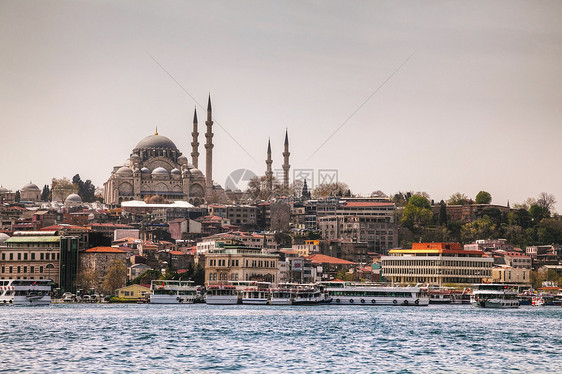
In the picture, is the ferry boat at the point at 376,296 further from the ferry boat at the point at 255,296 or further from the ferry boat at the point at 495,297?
the ferry boat at the point at 255,296

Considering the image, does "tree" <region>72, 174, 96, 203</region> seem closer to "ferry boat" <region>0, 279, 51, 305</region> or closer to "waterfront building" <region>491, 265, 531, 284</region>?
"waterfront building" <region>491, 265, 531, 284</region>

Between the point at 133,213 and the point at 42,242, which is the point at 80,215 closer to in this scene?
the point at 133,213

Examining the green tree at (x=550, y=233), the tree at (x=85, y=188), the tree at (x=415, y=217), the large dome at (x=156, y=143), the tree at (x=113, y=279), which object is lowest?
the tree at (x=113, y=279)

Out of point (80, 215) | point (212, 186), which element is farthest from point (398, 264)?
point (212, 186)

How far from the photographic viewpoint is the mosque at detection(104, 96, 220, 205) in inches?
6304

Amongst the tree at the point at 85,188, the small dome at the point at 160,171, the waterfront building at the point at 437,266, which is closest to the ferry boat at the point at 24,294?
the waterfront building at the point at 437,266

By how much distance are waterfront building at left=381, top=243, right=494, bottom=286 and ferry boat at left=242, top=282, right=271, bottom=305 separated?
82.2 feet

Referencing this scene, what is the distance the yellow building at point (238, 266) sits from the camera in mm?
94500

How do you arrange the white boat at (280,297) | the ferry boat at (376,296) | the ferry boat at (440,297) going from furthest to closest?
the ferry boat at (440,297)
the ferry boat at (376,296)
the white boat at (280,297)

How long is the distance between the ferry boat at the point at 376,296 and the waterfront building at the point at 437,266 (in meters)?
17.4

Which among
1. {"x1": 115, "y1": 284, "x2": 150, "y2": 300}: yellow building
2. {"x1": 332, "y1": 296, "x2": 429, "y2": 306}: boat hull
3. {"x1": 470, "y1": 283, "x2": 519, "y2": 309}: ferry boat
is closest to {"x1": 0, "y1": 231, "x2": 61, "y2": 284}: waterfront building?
{"x1": 115, "y1": 284, "x2": 150, "y2": 300}: yellow building

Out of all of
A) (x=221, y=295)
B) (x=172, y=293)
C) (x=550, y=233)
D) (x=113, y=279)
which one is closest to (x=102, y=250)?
(x=113, y=279)

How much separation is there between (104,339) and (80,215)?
96.5 meters

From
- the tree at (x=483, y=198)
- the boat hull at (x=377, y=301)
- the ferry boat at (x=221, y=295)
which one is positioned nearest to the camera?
the ferry boat at (x=221, y=295)
